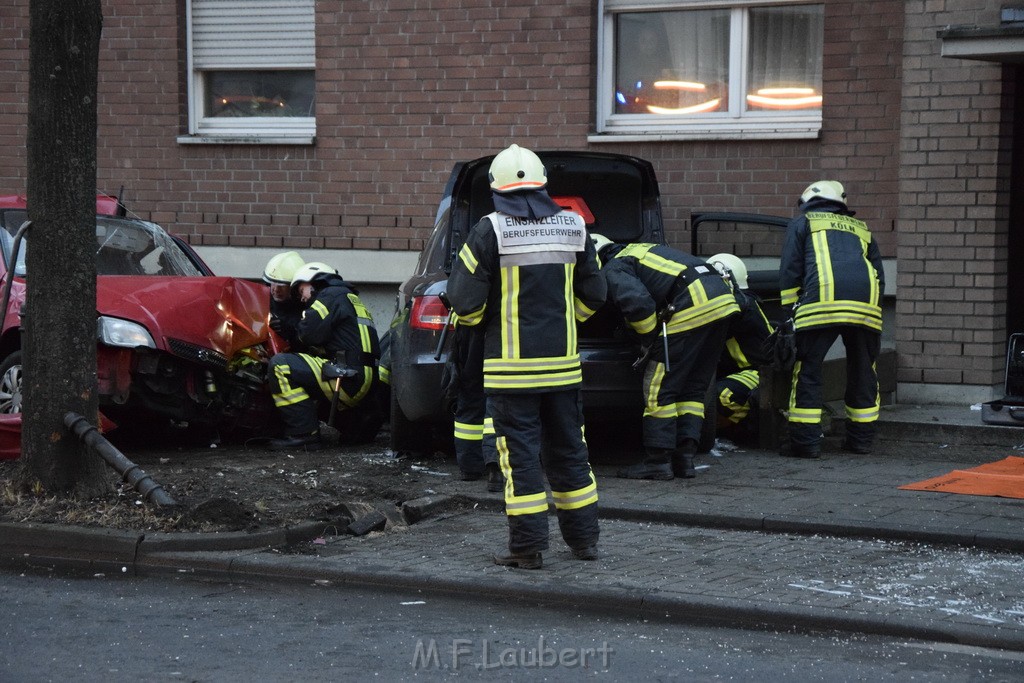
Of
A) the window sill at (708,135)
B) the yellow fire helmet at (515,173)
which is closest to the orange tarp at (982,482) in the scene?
the yellow fire helmet at (515,173)

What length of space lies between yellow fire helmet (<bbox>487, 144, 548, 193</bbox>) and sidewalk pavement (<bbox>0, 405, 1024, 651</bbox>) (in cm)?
165

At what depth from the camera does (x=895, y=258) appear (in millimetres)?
10375

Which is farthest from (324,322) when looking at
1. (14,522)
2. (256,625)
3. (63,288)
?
(256,625)

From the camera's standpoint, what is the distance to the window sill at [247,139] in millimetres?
12180

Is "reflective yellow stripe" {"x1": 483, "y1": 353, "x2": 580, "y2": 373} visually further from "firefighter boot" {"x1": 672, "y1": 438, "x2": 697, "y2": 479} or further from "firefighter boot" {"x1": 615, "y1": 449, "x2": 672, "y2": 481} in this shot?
"firefighter boot" {"x1": 672, "y1": 438, "x2": 697, "y2": 479}

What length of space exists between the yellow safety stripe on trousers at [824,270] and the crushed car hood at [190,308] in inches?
144

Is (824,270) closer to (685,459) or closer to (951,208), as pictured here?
(685,459)

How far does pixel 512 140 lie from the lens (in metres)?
11.5

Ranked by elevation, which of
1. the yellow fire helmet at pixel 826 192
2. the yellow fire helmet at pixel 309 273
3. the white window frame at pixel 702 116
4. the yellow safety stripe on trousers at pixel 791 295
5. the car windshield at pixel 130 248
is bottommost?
the yellow safety stripe on trousers at pixel 791 295

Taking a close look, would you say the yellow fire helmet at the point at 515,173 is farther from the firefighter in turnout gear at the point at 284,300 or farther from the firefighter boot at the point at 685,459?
the firefighter in turnout gear at the point at 284,300

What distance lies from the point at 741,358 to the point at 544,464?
12.3 ft

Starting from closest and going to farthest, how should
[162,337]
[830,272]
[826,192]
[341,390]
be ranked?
[162,337]
[830,272]
[826,192]
[341,390]

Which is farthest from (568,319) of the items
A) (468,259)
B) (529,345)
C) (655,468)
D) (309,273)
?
(309,273)

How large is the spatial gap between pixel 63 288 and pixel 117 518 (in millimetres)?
1255
